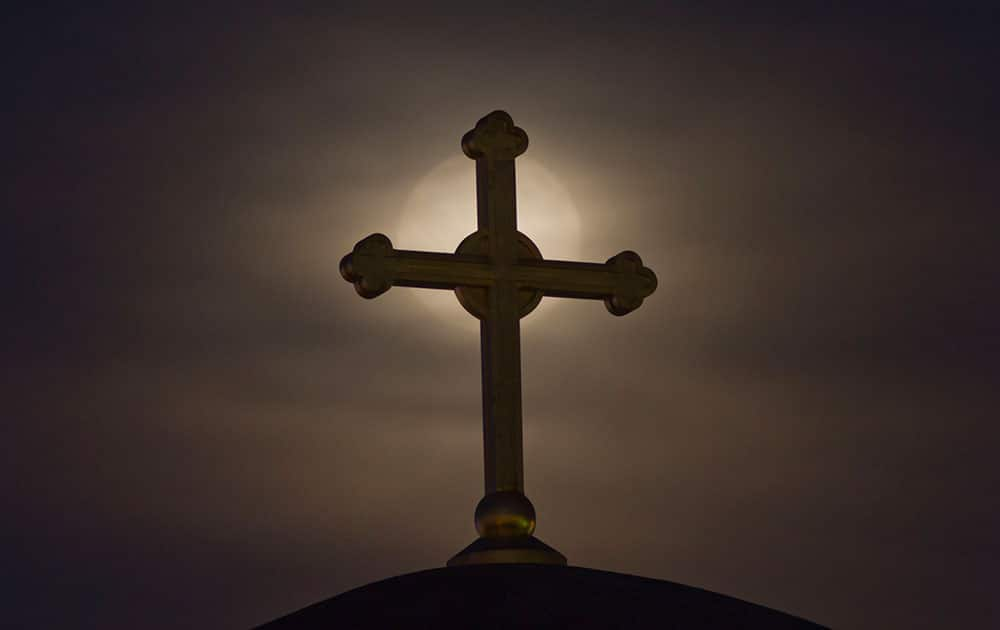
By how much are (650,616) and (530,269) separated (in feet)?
8.09

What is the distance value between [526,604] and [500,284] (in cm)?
226

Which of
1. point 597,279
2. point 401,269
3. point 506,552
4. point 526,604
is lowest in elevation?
point 526,604

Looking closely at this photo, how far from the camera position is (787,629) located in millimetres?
10883

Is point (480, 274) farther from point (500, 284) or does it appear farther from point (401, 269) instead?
point (401, 269)

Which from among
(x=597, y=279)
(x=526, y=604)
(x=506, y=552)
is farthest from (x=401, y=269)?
(x=526, y=604)

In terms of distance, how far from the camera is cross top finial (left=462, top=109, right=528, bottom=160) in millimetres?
12148

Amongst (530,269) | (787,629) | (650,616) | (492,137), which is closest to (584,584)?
(650,616)

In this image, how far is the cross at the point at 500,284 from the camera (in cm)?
1105

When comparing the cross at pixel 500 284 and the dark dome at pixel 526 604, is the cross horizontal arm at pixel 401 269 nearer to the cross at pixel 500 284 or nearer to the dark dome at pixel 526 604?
the cross at pixel 500 284

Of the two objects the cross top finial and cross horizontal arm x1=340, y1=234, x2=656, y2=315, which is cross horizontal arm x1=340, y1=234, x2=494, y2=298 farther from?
the cross top finial

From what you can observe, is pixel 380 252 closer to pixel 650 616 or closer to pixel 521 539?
pixel 521 539

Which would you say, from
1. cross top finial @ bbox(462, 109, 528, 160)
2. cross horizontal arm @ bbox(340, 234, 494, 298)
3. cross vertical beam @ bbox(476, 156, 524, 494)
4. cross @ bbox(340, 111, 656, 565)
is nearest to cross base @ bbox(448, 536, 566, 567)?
cross @ bbox(340, 111, 656, 565)

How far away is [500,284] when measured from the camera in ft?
38.3

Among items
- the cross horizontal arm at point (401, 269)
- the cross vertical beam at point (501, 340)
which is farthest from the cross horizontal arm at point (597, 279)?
the cross horizontal arm at point (401, 269)
